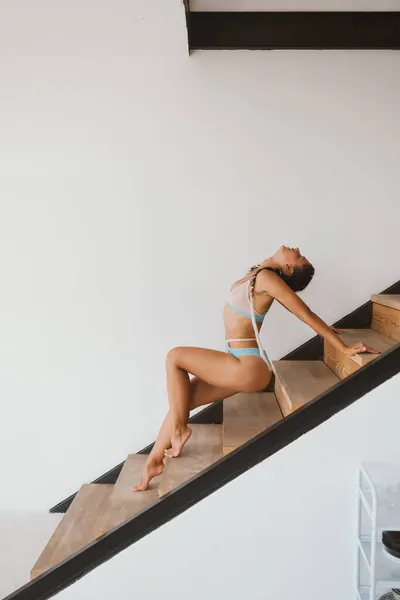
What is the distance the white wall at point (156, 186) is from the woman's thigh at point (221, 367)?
69 centimetres

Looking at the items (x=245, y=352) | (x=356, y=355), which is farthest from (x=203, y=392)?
(x=356, y=355)

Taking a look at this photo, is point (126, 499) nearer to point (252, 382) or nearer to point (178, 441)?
point (178, 441)

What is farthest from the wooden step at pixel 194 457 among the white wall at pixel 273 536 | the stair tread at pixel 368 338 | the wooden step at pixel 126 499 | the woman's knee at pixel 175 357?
the stair tread at pixel 368 338

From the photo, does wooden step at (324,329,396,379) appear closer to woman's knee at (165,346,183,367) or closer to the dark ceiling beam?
woman's knee at (165,346,183,367)

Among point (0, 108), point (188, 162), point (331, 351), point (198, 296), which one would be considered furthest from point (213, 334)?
point (0, 108)

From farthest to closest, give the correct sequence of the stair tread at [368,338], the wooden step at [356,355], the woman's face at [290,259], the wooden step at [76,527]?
1. the woman's face at [290,259]
2. the stair tread at [368,338]
3. the wooden step at [76,527]
4. the wooden step at [356,355]

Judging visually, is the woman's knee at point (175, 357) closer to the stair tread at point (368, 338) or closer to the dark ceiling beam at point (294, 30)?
the stair tread at point (368, 338)

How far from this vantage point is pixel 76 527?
270 centimetres

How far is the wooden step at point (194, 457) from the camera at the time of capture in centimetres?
227

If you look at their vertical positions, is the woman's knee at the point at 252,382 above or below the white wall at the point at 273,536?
above

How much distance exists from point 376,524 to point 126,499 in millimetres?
1210

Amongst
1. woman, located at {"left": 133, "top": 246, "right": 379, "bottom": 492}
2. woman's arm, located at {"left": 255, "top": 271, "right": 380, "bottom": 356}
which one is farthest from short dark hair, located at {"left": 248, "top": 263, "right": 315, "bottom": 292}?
woman's arm, located at {"left": 255, "top": 271, "right": 380, "bottom": 356}

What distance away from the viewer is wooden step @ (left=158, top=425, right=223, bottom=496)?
89.5 inches

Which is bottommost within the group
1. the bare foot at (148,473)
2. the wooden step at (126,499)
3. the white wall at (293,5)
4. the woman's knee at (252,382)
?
the wooden step at (126,499)
